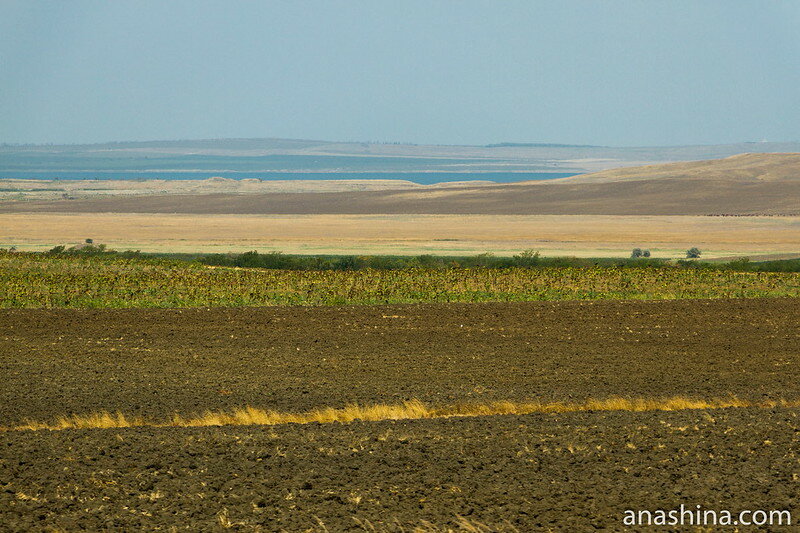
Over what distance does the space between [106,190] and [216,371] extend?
147 m

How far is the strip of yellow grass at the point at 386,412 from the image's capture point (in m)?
11.4

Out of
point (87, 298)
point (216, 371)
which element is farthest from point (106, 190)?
point (216, 371)

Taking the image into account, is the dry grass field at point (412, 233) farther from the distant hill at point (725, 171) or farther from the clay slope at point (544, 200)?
the distant hill at point (725, 171)

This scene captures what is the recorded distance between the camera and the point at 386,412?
11.9 meters

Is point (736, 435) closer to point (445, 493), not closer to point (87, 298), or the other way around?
point (445, 493)

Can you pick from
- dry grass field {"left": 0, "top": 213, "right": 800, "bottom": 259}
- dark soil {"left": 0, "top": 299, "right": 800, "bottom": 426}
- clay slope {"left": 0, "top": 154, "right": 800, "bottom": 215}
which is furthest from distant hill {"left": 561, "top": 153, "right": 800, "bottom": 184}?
dark soil {"left": 0, "top": 299, "right": 800, "bottom": 426}

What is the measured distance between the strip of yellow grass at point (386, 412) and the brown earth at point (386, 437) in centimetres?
51

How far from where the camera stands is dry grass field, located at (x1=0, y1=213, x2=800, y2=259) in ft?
206

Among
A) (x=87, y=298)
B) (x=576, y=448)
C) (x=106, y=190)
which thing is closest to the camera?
(x=576, y=448)

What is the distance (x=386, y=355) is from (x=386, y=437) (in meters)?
7.65

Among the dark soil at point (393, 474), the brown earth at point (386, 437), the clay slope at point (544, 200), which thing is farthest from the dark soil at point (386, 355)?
the clay slope at point (544, 200)

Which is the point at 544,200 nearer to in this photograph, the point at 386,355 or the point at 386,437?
the point at 386,355

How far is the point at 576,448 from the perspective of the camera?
9055 mm

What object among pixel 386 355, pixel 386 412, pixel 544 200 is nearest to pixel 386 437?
pixel 386 412
